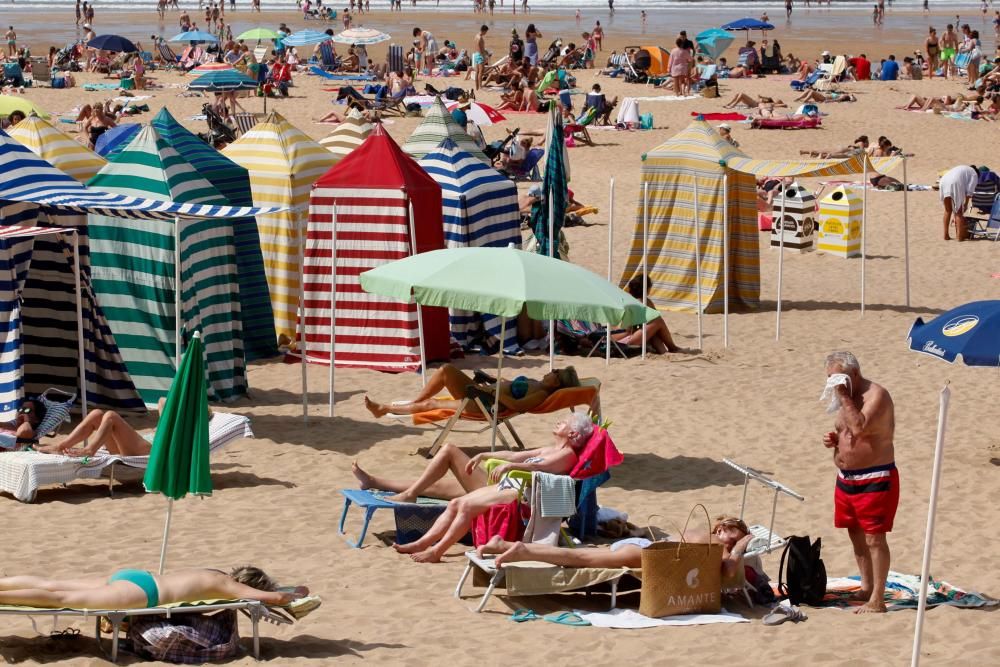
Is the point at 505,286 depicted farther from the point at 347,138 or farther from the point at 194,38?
the point at 194,38

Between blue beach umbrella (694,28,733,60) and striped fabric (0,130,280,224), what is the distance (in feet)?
88.0

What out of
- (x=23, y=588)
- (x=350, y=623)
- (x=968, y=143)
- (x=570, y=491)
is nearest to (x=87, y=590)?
(x=23, y=588)

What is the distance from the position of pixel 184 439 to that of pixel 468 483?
1.78 m

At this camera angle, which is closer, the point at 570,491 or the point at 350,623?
the point at 350,623

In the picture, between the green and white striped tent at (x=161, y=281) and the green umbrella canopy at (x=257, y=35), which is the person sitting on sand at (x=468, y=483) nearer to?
the green and white striped tent at (x=161, y=281)

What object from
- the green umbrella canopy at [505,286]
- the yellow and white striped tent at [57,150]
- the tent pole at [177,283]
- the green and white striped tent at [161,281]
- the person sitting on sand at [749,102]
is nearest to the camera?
the green umbrella canopy at [505,286]

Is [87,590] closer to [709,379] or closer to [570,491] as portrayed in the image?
[570,491]

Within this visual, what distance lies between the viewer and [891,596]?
23.0 ft

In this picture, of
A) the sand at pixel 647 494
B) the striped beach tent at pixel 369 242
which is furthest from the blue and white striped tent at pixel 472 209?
the striped beach tent at pixel 369 242

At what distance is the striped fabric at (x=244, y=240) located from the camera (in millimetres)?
12211

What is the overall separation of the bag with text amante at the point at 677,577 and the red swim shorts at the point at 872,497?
0.64 meters

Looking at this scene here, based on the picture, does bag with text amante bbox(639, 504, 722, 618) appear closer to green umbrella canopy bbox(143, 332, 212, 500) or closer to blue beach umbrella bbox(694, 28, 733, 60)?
green umbrella canopy bbox(143, 332, 212, 500)

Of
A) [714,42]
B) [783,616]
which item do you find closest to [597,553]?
[783,616]

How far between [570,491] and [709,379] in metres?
4.81
